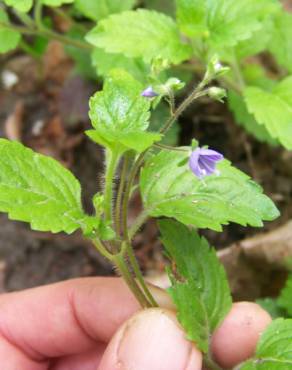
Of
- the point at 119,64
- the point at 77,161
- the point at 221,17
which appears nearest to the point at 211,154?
the point at 221,17

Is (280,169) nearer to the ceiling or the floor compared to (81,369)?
nearer to the ceiling

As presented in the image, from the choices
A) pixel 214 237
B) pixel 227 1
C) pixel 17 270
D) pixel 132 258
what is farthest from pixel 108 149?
A: pixel 17 270

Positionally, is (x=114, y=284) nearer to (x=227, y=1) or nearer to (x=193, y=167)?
(x=193, y=167)

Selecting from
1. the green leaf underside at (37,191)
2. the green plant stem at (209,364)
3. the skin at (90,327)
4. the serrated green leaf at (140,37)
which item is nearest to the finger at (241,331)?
the skin at (90,327)

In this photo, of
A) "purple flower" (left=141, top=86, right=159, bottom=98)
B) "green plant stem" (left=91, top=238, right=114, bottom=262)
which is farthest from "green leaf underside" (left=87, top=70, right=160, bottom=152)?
"green plant stem" (left=91, top=238, right=114, bottom=262)

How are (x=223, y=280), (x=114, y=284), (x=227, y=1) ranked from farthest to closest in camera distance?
(x=227, y=1), (x=114, y=284), (x=223, y=280)

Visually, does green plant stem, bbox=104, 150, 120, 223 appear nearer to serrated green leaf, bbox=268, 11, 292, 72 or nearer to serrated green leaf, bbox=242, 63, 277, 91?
serrated green leaf, bbox=268, 11, 292, 72

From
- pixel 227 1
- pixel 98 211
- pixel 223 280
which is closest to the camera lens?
pixel 98 211
